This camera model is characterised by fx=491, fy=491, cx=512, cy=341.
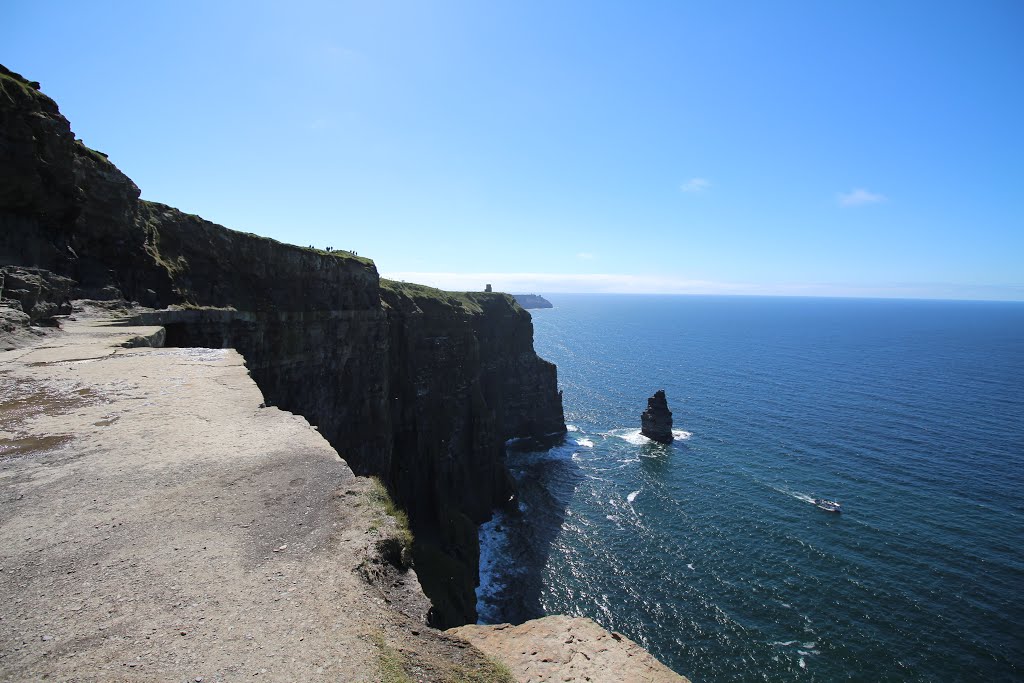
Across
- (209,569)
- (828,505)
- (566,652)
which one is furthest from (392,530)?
(828,505)

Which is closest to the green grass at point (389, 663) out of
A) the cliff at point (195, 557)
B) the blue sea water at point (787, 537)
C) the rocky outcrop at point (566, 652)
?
the cliff at point (195, 557)

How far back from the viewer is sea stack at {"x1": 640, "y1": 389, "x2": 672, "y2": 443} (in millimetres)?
72000

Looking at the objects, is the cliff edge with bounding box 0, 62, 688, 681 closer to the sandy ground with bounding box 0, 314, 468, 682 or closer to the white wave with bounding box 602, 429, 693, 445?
the sandy ground with bounding box 0, 314, 468, 682

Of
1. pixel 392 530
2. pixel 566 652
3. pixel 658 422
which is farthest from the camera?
pixel 658 422

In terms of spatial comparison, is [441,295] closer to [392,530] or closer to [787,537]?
[787,537]

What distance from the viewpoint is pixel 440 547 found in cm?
4259

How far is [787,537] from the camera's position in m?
45.0

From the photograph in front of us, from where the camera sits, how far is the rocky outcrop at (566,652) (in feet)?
22.0

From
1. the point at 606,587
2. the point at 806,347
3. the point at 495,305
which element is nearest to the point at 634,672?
the point at 606,587

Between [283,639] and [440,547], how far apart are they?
40.4m

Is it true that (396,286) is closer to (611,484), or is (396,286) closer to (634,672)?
(611,484)

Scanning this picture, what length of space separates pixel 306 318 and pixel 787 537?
45077 mm

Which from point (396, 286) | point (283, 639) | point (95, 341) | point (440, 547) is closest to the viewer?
point (283, 639)

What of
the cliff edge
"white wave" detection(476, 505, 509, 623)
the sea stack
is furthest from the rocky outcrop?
the sea stack
